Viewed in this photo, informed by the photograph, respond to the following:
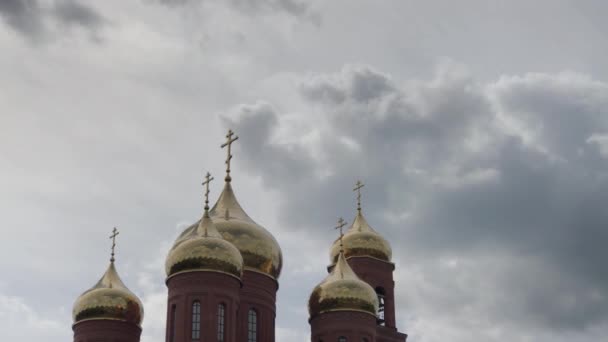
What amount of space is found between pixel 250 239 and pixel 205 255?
3.72 m

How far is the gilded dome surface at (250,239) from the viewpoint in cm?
3819

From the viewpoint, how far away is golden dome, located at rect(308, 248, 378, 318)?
3809 cm

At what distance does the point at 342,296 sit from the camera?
3812 cm

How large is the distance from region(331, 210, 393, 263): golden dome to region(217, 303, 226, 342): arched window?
10190mm

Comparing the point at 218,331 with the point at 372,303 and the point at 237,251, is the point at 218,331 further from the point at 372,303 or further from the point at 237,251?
the point at 372,303

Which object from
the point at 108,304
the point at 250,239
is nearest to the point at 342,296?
the point at 250,239

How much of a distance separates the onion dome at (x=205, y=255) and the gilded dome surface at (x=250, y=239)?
2161 mm

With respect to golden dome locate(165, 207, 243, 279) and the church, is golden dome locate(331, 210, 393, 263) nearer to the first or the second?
the church

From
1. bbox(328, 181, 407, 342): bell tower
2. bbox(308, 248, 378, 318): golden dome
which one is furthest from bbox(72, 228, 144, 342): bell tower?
bbox(328, 181, 407, 342): bell tower

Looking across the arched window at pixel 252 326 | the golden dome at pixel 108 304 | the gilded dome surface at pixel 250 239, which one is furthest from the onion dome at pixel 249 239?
the golden dome at pixel 108 304

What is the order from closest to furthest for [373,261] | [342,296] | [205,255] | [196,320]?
[196,320] < [205,255] < [342,296] < [373,261]

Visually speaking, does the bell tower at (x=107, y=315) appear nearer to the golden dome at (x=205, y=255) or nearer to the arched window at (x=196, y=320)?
the golden dome at (x=205, y=255)

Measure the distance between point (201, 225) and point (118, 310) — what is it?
193 inches

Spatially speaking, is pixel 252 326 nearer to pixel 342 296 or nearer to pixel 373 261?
pixel 342 296
